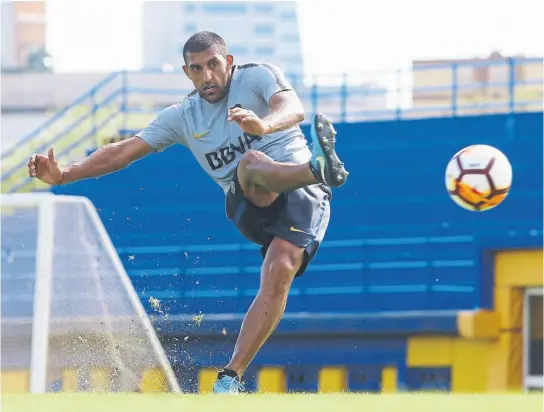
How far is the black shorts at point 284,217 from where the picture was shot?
5.96 metres

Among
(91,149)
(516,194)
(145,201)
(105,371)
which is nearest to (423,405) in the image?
(105,371)

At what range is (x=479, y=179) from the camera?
27.0ft

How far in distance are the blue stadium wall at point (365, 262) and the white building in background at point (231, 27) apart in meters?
46.9

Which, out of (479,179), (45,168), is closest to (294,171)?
(45,168)

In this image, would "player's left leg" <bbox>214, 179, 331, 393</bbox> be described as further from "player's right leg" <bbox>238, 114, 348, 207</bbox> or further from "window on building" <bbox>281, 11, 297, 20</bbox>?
"window on building" <bbox>281, 11, 297, 20</bbox>

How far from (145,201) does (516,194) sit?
395cm

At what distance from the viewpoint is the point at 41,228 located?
9750 millimetres

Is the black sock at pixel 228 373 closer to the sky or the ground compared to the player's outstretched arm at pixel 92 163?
closer to the ground

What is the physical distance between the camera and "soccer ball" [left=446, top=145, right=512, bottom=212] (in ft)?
26.6

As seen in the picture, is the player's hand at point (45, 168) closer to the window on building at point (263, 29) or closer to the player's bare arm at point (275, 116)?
the player's bare arm at point (275, 116)

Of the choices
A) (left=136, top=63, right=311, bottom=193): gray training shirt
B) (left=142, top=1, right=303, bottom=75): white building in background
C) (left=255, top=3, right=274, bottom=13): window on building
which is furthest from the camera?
(left=255, top=3, right=274, bottom=13): window on building

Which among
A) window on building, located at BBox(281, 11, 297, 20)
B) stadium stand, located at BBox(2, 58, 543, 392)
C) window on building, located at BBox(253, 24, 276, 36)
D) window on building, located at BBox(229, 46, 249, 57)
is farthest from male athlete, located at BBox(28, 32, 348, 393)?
window on building, located at BBox(281, 11, 297, 20)

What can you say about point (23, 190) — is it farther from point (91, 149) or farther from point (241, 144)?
→ point (241, 144)

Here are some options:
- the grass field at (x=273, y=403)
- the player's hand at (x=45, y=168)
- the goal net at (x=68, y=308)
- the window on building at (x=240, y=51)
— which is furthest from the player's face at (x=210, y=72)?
the window on building at (x=240, y=51)
